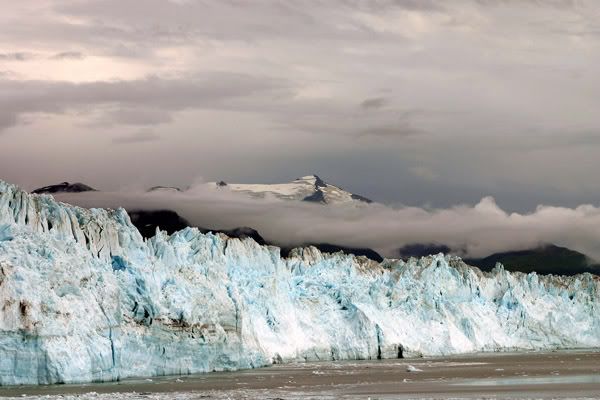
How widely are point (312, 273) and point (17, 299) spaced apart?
41.9m

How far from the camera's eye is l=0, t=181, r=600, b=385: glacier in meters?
42.4

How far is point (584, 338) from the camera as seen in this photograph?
338ft

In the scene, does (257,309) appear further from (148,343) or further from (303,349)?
(148,343)

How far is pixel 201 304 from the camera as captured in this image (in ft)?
176

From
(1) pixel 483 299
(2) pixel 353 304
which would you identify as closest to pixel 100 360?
(2) pixel 353 304

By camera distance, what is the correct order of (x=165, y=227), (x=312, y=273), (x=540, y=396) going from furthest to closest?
1. (x=165, y=227)
2. (x=312, y=273)
3. (x=540, y=396)

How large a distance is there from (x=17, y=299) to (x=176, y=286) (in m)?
13.0

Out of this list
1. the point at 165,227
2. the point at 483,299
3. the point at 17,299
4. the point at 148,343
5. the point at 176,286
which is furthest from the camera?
the point at 165,227

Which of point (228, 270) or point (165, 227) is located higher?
point (165, 227)


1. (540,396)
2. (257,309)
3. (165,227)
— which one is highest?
(165,227)

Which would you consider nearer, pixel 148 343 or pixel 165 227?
pixel 148 343

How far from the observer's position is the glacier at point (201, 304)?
42375 mm

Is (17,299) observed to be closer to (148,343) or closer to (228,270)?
(148,343)

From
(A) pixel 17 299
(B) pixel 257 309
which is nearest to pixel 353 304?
(B) pixel 257 309
